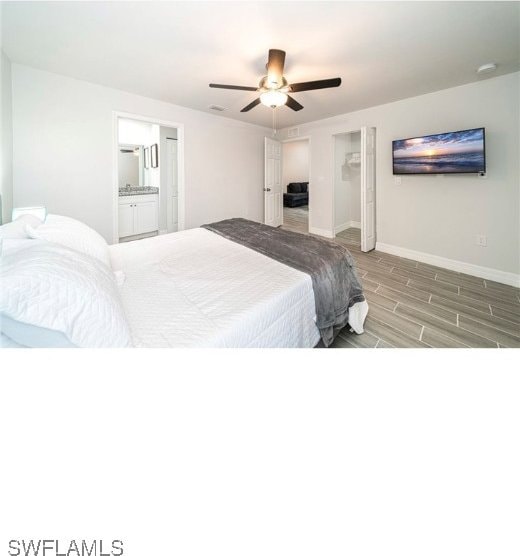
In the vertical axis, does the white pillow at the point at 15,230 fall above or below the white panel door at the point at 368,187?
below

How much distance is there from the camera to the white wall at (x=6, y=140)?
2372mm

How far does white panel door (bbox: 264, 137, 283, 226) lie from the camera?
522cm

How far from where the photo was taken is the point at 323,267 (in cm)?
169

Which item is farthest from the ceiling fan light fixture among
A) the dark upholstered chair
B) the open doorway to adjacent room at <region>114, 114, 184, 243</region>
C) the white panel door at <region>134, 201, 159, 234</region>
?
the dark upholstered chair

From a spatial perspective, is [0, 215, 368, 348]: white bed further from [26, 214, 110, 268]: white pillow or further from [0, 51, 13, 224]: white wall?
[0, 51, 13, 224]: white wall

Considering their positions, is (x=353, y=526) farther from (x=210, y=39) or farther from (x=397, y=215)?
(x=397, y=215)

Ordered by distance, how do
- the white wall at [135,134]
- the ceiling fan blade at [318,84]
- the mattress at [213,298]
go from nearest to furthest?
1. the mattress at [213,298]
2. the ceiling fan blade at [318,84]
3. the white wall at [135,134]

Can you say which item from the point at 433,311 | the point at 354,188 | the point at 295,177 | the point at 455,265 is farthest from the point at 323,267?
the point at 295,177

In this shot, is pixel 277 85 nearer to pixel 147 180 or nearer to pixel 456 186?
pixel 456 186

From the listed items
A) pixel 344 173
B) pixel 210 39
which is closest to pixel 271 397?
pixel 210 39

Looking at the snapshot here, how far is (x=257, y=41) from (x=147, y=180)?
4.36 m

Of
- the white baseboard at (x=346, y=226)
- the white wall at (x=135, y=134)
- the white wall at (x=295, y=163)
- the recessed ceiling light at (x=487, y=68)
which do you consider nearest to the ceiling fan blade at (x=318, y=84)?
the recessed ceiling light at (x=487, y=68)

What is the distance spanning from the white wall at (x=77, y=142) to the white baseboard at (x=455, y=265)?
3105 millimetres

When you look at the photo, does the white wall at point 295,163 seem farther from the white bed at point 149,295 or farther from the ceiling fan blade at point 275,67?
the white bed at point 149,295
